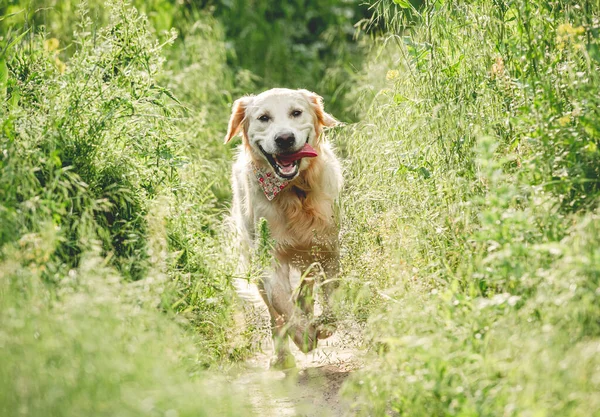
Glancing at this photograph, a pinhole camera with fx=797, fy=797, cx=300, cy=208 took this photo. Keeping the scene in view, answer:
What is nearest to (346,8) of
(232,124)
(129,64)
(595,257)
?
(232,124)

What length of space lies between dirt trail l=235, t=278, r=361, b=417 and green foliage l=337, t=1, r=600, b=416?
0.25m

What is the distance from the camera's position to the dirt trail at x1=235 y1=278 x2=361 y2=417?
3.59 m

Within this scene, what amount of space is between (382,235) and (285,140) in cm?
98

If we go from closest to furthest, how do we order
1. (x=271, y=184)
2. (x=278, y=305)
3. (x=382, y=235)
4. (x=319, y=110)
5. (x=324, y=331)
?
(x=382, y=235), (x=324, y=331), (x=278, y=305), (x=271, y=184), (x=319, y=110)

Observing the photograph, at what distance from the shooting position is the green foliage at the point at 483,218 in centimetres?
267

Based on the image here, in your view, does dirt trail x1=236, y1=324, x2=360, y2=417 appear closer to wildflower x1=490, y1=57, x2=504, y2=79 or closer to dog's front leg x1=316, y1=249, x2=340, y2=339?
dog's front leg x1=316, y1=249, x2=340, y2=339

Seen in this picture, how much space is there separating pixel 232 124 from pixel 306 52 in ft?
15.9

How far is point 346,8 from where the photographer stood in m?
10.9

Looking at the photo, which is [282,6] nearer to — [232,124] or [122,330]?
[232,124]

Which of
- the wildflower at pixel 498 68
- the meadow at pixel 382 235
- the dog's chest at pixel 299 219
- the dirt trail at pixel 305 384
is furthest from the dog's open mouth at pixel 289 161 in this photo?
the wildflower at pixel 498 68

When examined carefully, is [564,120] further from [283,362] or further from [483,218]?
[283,362]

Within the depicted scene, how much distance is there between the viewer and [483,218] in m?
3.17

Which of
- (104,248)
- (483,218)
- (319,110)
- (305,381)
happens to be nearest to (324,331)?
(305,381)

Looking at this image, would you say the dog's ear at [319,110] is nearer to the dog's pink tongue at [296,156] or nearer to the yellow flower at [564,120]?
the dog's pink tongue at [296,156]
